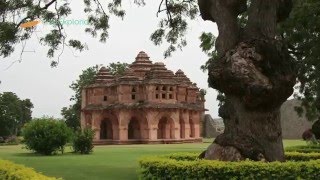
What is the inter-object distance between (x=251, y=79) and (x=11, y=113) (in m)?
51.0

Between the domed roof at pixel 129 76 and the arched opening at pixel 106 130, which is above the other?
the domed roof at pixel 129 76

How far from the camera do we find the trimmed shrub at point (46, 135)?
2277cm

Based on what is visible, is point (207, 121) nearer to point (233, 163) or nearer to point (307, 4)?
point (307, 4)

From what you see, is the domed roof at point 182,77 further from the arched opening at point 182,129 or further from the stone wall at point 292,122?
the stone wall at point 292,122

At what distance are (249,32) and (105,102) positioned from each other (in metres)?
32.1

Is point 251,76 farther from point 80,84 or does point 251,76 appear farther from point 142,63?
point 80,84

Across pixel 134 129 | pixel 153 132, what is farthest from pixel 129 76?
pixel 153 132

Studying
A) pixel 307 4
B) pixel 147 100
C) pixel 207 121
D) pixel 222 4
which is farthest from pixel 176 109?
pixel 222 4

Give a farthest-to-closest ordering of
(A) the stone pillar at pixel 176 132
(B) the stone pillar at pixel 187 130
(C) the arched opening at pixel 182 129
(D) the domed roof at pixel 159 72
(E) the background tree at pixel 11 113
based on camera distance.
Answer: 1. (E) the background tree at pixel 11 113
2. (B) the stone pillar at pixel 187 130
3. (C) the arched opening at pixel 182 129
4. (D) the domed roof at pixel 159 72
5. (A) the stone pillar at pixel 176 132

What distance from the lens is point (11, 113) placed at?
55656mm

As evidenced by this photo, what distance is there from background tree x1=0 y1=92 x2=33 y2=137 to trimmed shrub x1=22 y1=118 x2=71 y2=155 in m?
29.8

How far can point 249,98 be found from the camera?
8.67 metres

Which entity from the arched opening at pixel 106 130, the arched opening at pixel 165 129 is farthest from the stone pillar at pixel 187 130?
the arched opening at pixel 106 130

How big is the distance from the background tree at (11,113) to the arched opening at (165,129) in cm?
1999
